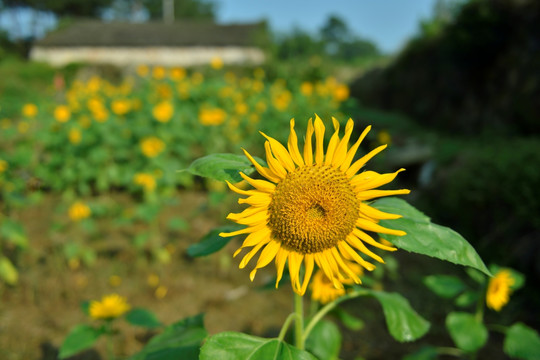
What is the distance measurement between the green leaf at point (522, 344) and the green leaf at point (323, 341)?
0.61 metres

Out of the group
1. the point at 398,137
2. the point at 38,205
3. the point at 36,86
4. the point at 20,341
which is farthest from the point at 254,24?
the point at 20,341

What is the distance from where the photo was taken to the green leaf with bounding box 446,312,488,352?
1.51 metres

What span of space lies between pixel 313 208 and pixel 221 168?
222mm

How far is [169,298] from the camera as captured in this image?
3.24 m

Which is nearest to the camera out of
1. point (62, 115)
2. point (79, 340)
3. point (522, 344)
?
point (522, 344)

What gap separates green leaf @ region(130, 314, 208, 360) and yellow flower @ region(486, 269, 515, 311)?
1.18 m

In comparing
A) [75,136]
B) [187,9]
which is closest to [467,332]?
[75,136]

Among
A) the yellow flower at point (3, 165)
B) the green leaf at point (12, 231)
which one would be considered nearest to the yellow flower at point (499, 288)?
the green leaf at point (12, 231)

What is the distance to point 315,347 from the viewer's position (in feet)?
5.29

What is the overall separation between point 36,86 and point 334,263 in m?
25.2

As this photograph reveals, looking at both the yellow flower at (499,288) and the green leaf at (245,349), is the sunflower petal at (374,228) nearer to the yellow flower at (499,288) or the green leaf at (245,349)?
the green leaf at (245,349)

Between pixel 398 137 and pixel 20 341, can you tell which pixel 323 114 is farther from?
pixel 20 341

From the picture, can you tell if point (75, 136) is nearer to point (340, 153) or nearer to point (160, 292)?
point (160, 292)

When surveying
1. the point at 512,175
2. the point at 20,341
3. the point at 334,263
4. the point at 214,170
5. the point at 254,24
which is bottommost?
the point at 20,341
